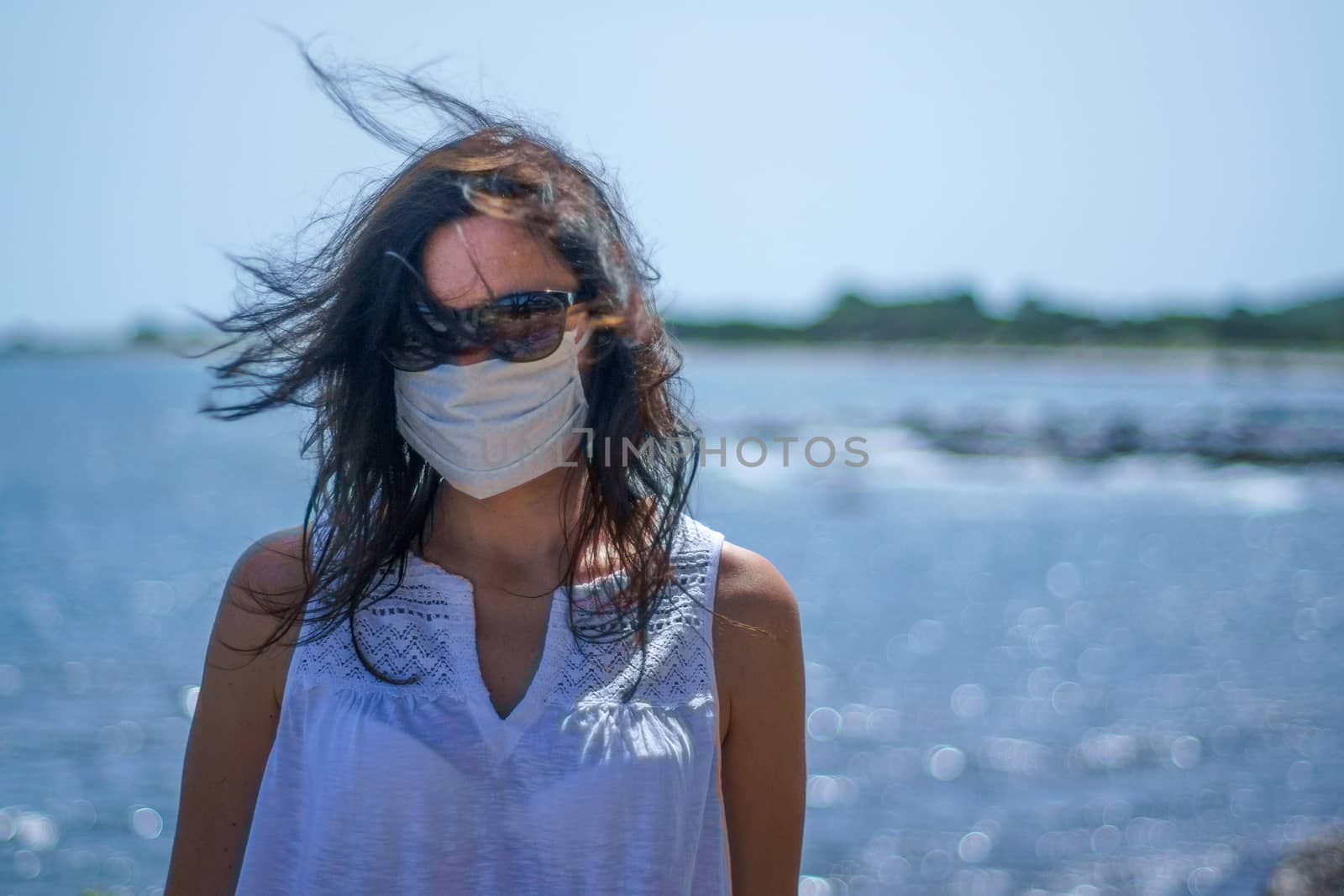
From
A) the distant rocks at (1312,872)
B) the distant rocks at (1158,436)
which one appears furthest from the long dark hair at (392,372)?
the distant rocks at (1158,436)

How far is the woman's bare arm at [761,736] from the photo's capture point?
211 centimetres

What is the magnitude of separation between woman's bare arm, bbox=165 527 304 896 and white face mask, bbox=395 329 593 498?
1.27 feet

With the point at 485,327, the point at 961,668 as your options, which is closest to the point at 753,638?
the point at 485,327

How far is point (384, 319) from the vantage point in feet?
7.07

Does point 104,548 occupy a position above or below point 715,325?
below

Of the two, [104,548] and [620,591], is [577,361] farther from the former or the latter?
[104,548]

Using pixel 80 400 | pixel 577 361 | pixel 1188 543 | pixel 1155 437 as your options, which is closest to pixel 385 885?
pixel 577 361

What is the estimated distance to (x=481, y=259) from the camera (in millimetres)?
2131

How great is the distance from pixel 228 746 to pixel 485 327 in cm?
81

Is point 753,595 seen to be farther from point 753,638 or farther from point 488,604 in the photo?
point 488,604

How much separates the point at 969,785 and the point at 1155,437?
38381 mm

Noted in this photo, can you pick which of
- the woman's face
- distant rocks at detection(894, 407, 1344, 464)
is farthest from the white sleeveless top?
distant rocks at detection(894, 407, 1344, 464)

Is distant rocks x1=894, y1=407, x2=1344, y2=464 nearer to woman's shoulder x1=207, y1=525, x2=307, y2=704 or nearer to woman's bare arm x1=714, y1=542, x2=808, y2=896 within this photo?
woman's bare arm x1=714, y1=542, x2=808, y2=896

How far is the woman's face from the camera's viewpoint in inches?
83.8
